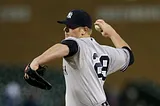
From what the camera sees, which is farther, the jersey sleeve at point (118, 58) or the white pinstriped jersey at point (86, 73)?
the jersey sleeve at point (118, 58)

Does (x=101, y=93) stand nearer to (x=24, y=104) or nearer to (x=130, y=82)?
(x=24, y=104)

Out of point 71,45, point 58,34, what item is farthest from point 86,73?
point 58,34

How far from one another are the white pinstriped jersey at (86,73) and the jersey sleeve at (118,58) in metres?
0.08

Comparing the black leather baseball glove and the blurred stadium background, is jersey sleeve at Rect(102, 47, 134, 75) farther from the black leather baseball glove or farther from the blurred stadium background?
the blurred stadium background

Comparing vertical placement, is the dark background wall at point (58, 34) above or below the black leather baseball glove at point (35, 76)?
below

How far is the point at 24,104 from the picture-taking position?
17.4 ft

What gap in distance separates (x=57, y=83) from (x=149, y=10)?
3.48 metres

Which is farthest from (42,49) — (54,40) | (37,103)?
(37,103)

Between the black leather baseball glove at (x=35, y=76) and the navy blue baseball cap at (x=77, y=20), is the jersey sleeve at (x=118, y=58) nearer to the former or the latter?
the navy blue baseball cap at (x=77, y=20)

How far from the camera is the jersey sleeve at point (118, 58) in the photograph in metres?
3.70

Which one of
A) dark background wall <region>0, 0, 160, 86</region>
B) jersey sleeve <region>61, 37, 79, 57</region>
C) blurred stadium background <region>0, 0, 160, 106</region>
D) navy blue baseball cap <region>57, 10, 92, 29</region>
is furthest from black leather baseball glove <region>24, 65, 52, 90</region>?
dark background wall <region>0, 0, 160, 86</region>

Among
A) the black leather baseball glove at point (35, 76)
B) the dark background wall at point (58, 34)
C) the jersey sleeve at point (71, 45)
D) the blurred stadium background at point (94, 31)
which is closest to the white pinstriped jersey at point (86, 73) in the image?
the jersey sleeve at point (71, 45)

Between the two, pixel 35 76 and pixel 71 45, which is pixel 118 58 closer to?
pixel 71 45

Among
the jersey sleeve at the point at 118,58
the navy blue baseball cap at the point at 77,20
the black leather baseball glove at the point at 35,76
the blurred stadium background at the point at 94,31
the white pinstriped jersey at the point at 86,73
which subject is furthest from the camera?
the blurred stadium background at the point at 94,31
